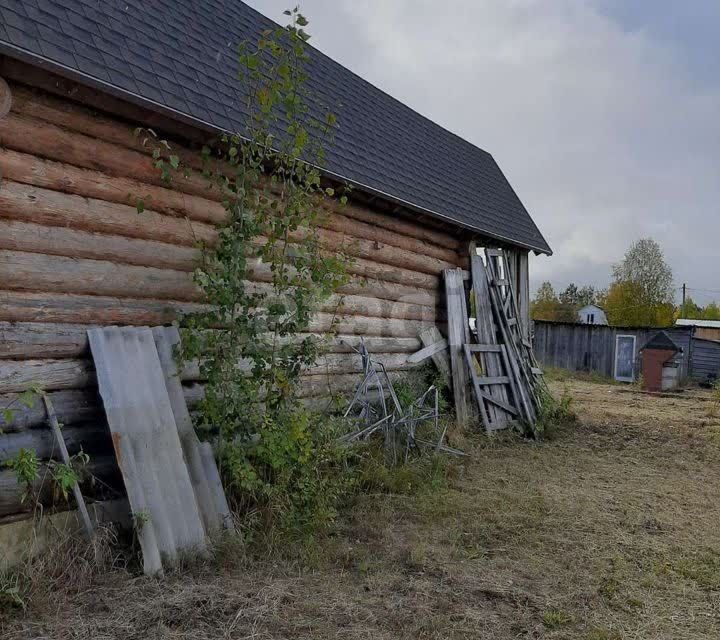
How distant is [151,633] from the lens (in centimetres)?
302

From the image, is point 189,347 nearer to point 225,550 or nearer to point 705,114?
point 225,550

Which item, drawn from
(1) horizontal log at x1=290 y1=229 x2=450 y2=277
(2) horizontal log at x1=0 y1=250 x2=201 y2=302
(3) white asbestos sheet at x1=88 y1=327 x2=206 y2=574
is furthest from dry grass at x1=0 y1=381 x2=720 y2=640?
(1) horizontal log at x1=290 y1=229 x2=450 y2=277

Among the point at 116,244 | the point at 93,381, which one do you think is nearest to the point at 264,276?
the point at 116,244

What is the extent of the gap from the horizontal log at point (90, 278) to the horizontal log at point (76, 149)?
69cm

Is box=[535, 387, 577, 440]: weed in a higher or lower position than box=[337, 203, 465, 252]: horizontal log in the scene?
lower

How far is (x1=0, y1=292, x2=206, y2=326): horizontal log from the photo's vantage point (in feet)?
12.8

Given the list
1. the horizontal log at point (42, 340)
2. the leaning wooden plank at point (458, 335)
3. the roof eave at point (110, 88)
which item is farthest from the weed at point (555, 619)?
the leaning wooden plank at point (458, 335)

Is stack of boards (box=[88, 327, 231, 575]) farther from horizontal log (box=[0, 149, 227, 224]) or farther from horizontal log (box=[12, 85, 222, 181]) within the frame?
horizontal log (box=[12, 85, 222, 181])

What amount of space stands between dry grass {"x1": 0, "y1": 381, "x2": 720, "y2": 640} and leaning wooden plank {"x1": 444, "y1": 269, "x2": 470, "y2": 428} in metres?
2.03

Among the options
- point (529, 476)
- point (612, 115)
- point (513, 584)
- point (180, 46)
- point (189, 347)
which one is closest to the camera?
point (513, 584)

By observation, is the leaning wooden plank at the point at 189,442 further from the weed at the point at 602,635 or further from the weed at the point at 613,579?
the weed at the point at 613,579

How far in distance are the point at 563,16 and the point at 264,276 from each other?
631cm

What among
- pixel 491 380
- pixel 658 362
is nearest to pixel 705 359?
pixel 658 362

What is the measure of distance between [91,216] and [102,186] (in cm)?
25
